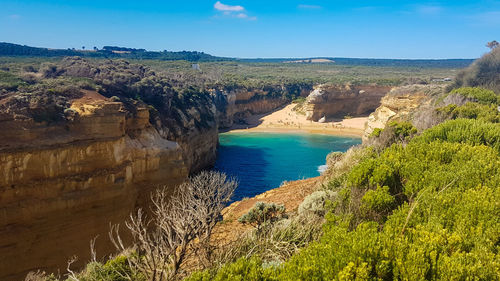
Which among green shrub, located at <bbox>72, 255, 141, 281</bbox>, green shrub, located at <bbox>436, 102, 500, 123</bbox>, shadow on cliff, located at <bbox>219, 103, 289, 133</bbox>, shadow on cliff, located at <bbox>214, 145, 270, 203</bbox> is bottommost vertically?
shadow on cliff, located at <bbox>214, 145, 270, 203</bbox>

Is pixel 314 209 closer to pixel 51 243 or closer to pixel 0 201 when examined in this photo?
pixel 51 243

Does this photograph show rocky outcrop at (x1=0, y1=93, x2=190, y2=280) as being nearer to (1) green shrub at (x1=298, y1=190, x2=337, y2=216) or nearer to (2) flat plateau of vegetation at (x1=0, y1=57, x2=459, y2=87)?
(1) green shrub at (x1=298, y1=190, x2=337, y2=216)

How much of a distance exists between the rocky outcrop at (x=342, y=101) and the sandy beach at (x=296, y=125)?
235cm

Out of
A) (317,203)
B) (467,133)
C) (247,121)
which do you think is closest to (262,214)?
(317,203)

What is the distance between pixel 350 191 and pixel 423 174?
1.81 meters

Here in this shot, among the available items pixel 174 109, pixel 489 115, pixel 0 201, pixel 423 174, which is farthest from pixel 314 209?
pixel 174 109

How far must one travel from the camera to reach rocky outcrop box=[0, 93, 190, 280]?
14.1 metres

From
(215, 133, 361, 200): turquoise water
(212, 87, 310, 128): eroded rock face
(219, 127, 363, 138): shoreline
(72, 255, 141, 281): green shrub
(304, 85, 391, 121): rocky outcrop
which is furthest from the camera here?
(304, 85, 391, 121): rocky outcrop

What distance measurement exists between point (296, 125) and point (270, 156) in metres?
21.2

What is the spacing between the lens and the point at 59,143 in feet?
51.1

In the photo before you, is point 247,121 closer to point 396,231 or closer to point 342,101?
point 342,101

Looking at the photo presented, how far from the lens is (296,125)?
60594mm

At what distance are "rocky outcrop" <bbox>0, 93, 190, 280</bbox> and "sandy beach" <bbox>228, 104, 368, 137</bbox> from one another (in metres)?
40.1

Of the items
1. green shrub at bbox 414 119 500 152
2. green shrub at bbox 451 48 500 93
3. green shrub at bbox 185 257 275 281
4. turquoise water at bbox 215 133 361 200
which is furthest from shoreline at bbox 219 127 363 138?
green shrub at bbox 185 257 275 281
